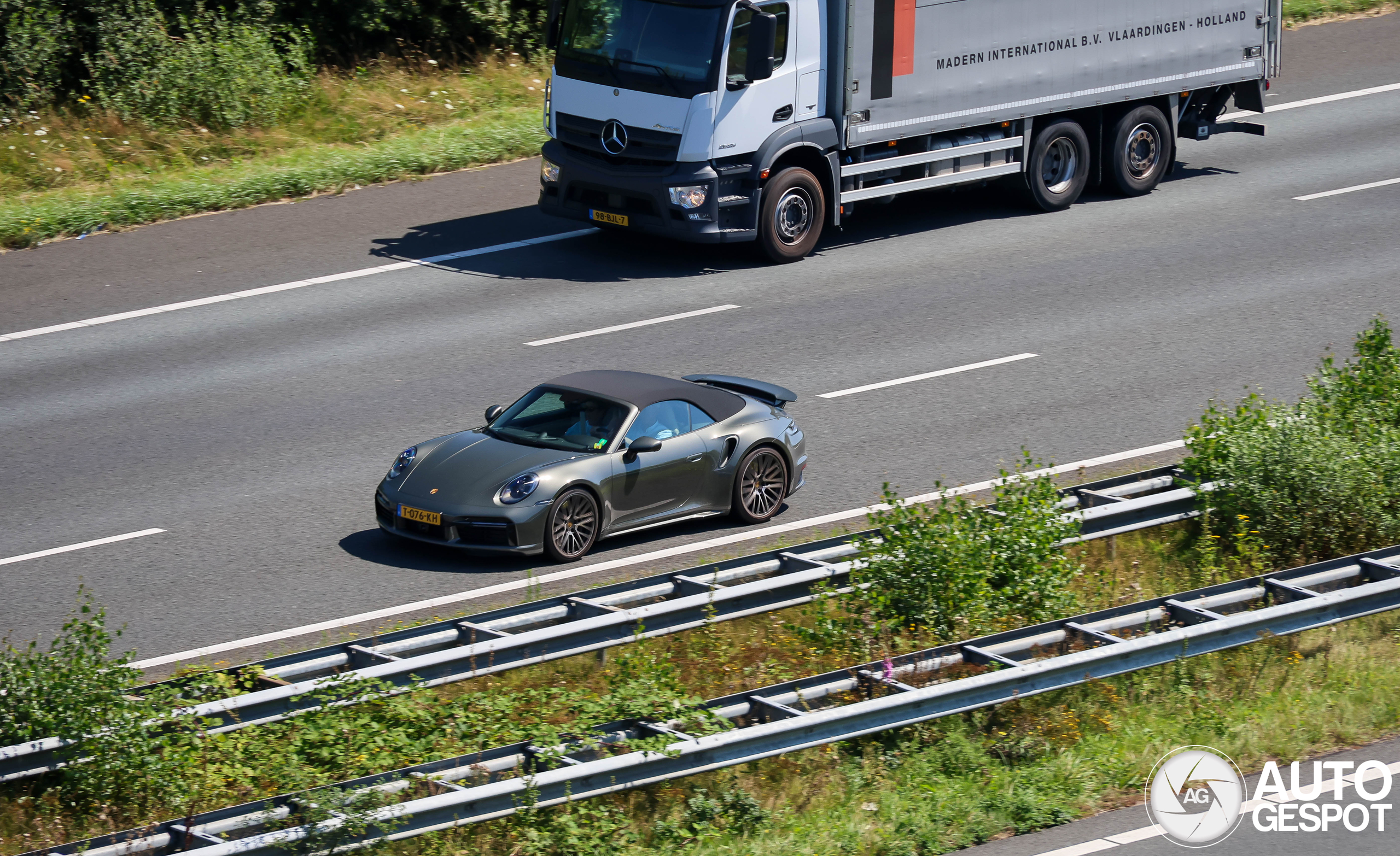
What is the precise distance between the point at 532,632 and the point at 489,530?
2284 mm

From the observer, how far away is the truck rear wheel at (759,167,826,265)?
19234 millimetres

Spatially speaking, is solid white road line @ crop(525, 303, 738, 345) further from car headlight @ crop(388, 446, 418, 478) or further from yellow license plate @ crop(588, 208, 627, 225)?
car headlight @ crop(388, 446, 418, 478)

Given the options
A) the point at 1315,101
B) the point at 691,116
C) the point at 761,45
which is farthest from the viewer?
the point at 1315,101

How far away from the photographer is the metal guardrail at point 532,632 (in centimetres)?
874

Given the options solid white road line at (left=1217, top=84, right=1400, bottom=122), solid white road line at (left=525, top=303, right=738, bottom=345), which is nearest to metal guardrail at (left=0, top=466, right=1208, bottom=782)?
solid white road line at (left=525, top=303, right=738, bottom=345)

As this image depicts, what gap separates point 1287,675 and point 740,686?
10.6 ft

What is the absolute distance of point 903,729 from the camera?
356 inches

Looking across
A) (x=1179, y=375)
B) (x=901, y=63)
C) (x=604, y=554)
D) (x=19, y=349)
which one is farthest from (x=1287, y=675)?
(x=19, y=349)

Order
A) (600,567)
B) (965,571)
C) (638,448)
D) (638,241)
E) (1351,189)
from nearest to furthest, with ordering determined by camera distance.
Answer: (965,571)
(600,567)
(638,448)
(638,241)
(1351,189)

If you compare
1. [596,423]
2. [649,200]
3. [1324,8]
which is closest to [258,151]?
[649,200]

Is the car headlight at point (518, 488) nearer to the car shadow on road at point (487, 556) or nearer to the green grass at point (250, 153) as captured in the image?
the car shadow on road at point (487, 556)

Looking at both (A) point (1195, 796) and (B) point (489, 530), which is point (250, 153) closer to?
(B) point (489, 530)

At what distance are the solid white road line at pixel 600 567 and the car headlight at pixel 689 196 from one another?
6532mm

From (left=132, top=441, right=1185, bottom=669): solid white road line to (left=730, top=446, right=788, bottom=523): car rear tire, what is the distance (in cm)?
18
